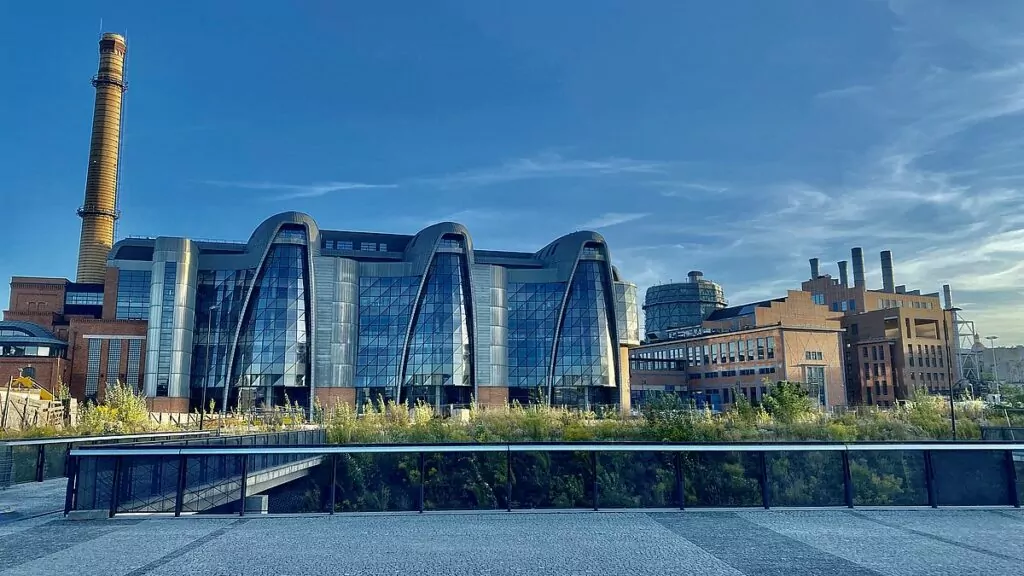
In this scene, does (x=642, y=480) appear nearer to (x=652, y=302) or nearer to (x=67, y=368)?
(x=67, y=368)

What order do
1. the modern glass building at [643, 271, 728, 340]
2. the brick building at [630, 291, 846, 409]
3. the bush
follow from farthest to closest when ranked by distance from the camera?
the modern glass building at [643, 271, 728, 340] < the brick building at [630, 291, 846, 409] < the bush

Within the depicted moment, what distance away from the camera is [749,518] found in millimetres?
13055

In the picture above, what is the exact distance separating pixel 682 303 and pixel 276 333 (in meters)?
74.6

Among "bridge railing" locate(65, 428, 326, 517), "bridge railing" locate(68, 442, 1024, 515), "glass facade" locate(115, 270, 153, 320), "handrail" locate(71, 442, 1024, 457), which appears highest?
"glass facade" locate(115, 270, 153, 320)

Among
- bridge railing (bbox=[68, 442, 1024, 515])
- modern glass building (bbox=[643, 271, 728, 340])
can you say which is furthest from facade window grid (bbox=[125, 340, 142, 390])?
modern glass building (bbox=[643, 271, 728, 340])

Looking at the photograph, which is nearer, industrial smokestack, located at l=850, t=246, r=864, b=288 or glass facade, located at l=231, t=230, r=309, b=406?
glass facade, located at l=231, t=230, r=309, b=406

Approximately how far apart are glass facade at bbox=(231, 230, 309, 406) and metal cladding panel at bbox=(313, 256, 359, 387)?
126 centimetres

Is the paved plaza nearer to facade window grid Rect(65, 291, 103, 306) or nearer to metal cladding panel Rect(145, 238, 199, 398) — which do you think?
metal cladding panel Rect(145, 238, 199, 398)

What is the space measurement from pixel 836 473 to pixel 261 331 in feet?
201

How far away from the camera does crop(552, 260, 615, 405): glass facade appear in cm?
7831

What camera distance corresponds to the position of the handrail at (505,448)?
43.0 ft

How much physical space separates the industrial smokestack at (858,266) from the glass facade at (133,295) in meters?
90.0

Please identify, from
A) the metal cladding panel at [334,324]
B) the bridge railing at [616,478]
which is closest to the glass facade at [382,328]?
the metal cladding panel at [334,324]

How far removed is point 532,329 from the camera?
80.4m
